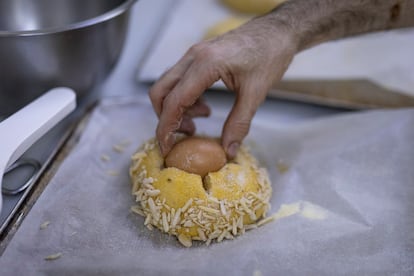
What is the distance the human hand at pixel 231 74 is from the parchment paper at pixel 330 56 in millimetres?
350

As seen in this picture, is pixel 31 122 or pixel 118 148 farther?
pixel 118 148

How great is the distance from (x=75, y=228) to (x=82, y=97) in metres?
0.40

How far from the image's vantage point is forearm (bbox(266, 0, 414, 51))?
97cm

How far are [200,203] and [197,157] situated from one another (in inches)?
3.6

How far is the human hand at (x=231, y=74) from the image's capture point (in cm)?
86

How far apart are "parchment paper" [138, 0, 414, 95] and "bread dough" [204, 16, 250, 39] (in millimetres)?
48

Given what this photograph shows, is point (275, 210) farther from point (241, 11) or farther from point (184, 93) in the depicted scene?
point (241, 11)

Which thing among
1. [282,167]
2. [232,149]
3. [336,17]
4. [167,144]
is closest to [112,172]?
[167,144]

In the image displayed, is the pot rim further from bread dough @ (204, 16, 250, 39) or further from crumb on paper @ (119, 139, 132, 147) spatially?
bread dough @ (204, 16, 250, 39)

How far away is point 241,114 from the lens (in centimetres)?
91

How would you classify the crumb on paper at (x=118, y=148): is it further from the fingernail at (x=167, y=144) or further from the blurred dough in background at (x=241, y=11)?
the blurred dough in background at (x=241, y=11)

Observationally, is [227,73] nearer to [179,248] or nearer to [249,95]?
[249,95]

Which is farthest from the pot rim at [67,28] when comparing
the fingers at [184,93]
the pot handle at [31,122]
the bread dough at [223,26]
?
the bread dough at [223,26]

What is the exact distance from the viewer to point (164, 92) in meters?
0.91
